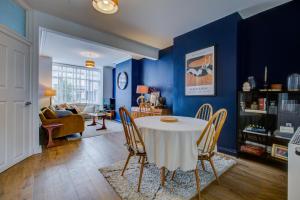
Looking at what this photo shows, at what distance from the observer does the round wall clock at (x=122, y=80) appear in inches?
233

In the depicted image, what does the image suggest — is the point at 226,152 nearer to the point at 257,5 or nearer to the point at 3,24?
the point at 257,5

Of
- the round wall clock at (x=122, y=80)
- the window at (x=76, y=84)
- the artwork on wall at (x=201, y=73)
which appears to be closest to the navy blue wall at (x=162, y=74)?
the round wall clock at (x=122, y=80)

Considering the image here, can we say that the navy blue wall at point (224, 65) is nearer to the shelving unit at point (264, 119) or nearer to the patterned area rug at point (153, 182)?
the shelving unit at point (264, 119)

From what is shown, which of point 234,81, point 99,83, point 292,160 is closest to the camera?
point 292,160

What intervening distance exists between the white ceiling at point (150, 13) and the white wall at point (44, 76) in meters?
3.80

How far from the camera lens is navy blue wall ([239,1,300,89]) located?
2270 mm

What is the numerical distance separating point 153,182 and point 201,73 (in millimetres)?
2294

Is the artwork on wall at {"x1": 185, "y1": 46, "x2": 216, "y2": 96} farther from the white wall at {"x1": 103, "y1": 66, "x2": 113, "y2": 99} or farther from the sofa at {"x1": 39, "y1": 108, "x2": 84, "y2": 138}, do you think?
the white wall at {"x1": 103, "y1": 66, "x2": 113, "y2": 99}

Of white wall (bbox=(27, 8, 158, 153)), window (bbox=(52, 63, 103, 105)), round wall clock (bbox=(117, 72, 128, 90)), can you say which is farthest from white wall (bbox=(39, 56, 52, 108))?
white wall (bbox=(27, 8, 158, 153))

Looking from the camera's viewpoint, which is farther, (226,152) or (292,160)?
(226,152)

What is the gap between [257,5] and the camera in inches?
93.8

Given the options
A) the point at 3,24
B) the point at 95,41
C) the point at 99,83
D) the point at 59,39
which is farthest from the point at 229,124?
the point at 99,83

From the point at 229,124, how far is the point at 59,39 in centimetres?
454

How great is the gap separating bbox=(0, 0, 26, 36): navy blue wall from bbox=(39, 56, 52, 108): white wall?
3.77 m
